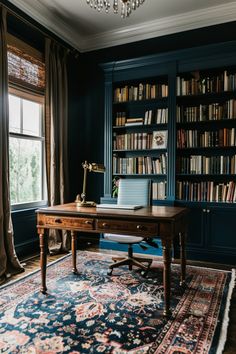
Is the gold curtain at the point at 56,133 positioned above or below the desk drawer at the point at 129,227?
above

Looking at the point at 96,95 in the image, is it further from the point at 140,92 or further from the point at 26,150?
the point at 26,150

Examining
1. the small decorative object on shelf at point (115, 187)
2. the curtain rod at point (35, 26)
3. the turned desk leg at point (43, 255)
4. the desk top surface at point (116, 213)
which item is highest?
the curtain rod at point (35, 26)

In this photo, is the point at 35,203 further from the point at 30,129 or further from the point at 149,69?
the point at 149,69

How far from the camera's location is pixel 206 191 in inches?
137

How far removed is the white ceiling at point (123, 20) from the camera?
3.39 m

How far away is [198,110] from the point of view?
352cm

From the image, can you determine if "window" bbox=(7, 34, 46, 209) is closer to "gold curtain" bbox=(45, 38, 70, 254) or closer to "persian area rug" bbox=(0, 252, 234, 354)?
"gold curtain" bbox=(45, 38, 70, 254)

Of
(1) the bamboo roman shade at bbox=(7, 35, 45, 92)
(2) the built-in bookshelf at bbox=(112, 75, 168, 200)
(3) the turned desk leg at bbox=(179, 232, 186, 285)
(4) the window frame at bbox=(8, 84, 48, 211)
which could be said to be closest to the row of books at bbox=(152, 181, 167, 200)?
(2) the built-in bookshelf at bbox=(112, 75, 168, 200)

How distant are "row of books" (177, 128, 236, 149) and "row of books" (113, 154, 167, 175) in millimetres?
331

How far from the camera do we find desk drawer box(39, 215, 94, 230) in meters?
2.25

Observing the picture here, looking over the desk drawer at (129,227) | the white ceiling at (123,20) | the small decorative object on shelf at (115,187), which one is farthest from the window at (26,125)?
the desk drawer at (129,227)

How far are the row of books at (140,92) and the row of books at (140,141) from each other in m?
0.50

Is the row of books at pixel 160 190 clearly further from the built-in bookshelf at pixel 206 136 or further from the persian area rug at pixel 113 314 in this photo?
the persian area rug at pixel 113 314

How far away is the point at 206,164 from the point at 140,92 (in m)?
1.36
